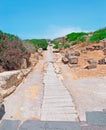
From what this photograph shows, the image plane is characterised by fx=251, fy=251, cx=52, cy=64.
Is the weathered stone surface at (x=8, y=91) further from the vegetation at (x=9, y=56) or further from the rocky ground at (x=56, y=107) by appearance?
the vegetation at (x=9, y=56)

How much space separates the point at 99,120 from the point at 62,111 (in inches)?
45.5

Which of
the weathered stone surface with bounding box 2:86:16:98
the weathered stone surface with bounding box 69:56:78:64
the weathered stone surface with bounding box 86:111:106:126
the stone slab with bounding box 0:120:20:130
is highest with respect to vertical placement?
the weathered stone surface with bounding box 69:56:78:64

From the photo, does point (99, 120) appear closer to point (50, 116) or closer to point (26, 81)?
A: point (50, 116)

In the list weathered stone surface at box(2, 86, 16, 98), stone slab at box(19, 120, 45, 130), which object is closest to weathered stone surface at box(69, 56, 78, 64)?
weathered stone surface at box(2, 86, 16, 98)

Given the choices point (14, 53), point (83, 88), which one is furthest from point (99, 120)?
point (14, 53)

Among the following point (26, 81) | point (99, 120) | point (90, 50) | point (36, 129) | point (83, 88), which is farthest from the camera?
point (90, 50)

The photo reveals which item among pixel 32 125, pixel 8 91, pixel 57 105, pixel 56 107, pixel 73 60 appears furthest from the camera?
pixel 73 60

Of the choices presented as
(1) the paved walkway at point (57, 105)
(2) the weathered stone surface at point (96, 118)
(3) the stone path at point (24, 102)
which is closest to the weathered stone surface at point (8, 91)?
(3) the stone path at point (24, 102)

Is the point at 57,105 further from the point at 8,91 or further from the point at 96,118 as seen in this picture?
the point at 8,91

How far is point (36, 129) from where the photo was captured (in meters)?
5.50

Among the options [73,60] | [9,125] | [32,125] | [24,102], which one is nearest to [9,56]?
[73,60]

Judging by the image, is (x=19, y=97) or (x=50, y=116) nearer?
(x=50, y=116)

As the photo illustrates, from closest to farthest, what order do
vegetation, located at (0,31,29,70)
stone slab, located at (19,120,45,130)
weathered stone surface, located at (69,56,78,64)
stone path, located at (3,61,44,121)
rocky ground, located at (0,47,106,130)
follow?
stone slab, located at (19,120,45,130) < rocky ground, located at (0,47,106,130) < stone path, located at (3,61,44,121) < vegetation, located at (0,31,29,70) < weathered stone surface, located at (69,56,78,64)

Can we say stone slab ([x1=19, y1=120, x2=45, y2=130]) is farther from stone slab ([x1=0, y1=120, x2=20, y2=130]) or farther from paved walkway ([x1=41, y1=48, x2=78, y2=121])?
paved walkway ([x1=41, y1=48, x2=78, y2=121])
